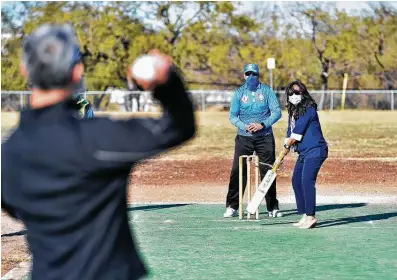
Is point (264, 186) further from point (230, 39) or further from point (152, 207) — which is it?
point (230, 39)

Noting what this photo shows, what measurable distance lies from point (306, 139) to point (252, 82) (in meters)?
1.33

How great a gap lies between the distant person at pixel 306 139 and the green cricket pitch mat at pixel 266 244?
1.22ft

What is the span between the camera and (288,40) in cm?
5403

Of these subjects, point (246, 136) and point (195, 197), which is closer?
point (246, 136)

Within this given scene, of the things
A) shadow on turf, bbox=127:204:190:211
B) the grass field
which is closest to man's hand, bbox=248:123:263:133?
shadow on turf, bbox=127:204:190:211

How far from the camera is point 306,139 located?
1188 centimetres

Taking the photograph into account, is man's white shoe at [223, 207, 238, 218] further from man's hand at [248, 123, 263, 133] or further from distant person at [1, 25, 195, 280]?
distant person at [1, 25, 195, 280]

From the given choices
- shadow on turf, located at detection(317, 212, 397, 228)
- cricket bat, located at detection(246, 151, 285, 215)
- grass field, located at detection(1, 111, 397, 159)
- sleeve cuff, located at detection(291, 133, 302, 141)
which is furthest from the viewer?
grass field, located at detection(1, 111, 397, 159)

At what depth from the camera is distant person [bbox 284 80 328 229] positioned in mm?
11805

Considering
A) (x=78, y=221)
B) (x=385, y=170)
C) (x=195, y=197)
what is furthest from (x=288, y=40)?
(x=78, y=221)

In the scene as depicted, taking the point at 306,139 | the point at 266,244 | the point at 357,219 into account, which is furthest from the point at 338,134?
the point at 266,244

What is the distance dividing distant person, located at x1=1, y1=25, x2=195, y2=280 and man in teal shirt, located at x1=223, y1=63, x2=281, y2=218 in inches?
357

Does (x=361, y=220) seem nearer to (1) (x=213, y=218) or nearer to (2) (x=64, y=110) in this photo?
(1) (x=213, y=218)

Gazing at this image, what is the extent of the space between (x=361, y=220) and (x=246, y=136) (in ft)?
5.70
